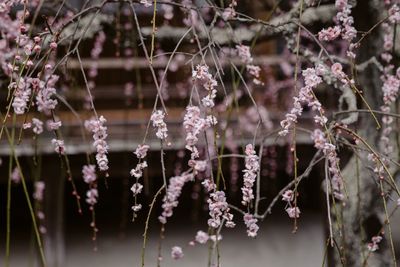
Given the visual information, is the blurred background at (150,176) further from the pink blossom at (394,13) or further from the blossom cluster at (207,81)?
the blossom cluster at (207,81)

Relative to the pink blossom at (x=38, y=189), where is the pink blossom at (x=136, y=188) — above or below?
above

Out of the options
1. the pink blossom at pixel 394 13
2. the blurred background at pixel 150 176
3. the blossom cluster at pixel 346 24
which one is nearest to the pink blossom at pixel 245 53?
the blossom cluster at pixel 346 24

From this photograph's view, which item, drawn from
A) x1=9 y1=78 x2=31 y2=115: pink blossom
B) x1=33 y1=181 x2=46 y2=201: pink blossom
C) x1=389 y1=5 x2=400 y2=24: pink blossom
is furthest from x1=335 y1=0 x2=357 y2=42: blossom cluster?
x1=33 y1=181 x2=46 y2=201: pink blossom

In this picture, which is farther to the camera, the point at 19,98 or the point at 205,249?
the point at 205,249

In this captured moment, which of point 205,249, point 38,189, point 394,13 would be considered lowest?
point 205,249

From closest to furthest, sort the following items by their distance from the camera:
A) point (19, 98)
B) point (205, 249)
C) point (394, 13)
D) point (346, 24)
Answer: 1. point (19, 98)
2. point (346, 24)
3. point (394, 13)
4. point (205, 249)

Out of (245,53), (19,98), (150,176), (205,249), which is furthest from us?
(150,176)

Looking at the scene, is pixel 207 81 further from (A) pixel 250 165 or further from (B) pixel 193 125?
(A) pixel 250 165

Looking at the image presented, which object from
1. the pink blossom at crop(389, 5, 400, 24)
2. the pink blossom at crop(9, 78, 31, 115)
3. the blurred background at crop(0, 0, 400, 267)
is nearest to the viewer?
the pink blossom at crop(9, 78, 31, 115)

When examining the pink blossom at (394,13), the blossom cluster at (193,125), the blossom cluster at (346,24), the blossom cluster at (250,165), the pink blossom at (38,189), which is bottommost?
the pink blossom at (38,189)

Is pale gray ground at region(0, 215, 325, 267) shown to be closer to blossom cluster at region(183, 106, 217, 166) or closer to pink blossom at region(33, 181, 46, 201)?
pink blossom at region(33, 181, 46, 201)

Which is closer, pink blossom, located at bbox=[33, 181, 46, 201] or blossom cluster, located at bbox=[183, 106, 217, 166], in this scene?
blossom cluster, located at bbox=[183, 106, 217, 166]

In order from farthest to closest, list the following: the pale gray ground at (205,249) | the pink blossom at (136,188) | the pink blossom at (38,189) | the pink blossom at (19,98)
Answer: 1. the pale gray ground at (205,249)
2. the pink blossom at (38,189)
3. the pink blossom at (19,98)
4. the pink blossom at (136,188)

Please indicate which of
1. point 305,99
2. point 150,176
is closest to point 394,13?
point 305,99
